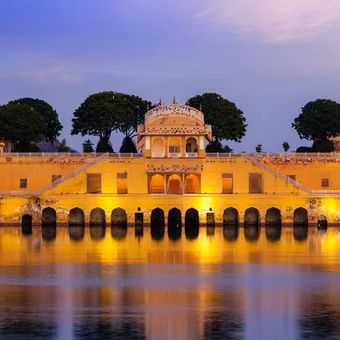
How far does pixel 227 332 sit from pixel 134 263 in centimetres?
1893

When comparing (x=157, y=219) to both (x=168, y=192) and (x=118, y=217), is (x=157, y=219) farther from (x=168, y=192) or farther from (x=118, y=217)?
(x=118, y=217)

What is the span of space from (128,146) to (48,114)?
346 inches

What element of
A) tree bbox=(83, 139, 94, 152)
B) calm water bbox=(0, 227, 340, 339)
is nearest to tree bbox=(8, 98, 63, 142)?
tree bbox=(83, 139, 94, 152)

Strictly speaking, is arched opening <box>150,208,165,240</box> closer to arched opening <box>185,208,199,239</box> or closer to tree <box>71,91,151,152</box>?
arched opening <box>185,208,199,239</box>

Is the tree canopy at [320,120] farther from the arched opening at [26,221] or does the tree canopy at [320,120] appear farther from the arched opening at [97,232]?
the arched opening at [26,221]

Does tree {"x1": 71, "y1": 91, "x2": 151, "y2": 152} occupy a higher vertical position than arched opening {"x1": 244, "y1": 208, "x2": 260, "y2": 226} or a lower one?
higher

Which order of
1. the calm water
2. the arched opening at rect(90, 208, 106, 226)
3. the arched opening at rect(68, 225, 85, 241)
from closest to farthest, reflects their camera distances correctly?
the calm water, the arched opening at rect(68, 225, 85, 241), the arched opening at rect(90, 208, 106, 226)

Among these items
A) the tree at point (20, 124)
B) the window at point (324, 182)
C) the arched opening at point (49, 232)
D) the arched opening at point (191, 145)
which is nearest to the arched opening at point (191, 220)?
the arched opening at point (191, 145)

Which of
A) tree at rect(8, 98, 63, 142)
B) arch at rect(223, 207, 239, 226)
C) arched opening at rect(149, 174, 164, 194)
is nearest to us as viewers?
arch at rect(223, 207, 239, 226)

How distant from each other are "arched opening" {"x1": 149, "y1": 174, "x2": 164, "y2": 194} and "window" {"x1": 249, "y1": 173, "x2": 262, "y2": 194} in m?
6.85

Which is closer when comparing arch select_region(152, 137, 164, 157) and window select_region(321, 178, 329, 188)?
arch select_region(152, 137, 164, 157)

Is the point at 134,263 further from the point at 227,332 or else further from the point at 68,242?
the point at 227,332

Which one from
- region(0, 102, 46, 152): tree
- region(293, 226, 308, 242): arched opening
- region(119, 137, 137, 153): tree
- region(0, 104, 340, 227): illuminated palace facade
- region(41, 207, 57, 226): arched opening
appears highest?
region(0, 102, 46, 152): tree

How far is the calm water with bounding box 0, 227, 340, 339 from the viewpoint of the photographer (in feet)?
91.9
